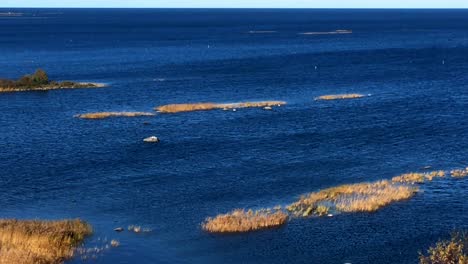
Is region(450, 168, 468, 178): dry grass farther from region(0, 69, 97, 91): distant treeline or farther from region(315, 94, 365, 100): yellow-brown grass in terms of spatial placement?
region(0, 69, 97, 91): distant treeline

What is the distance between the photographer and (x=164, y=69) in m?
171

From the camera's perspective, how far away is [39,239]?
44.7 m

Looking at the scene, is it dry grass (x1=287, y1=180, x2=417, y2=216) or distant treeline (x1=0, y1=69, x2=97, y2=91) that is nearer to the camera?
dry grass (x1=287, y1=180, x2=417, y2=216)

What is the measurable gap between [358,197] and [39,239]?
2676cm

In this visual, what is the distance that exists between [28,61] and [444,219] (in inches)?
6371

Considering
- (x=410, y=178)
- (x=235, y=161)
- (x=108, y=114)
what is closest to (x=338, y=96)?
(x=108, y=114)

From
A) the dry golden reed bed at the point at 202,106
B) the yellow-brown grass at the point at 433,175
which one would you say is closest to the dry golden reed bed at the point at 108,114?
the dry golden reed bed at the point at 202,106

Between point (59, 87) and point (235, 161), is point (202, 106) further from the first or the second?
point (59, 87)

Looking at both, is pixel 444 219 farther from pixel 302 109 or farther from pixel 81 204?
pixel 302 109

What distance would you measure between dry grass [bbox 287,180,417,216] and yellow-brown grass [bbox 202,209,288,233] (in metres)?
2.78

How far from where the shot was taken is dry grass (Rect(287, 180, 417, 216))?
53.8 metres

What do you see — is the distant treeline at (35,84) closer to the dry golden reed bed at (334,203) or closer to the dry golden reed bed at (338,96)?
the dry golden reed bed at (338,96)

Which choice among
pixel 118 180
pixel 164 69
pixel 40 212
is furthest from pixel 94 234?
pixel 164 69

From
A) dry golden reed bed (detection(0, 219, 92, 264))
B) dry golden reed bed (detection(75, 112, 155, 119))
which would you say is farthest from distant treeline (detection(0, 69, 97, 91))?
dry golden reed bed (detection(0, 219, 92, 264))
